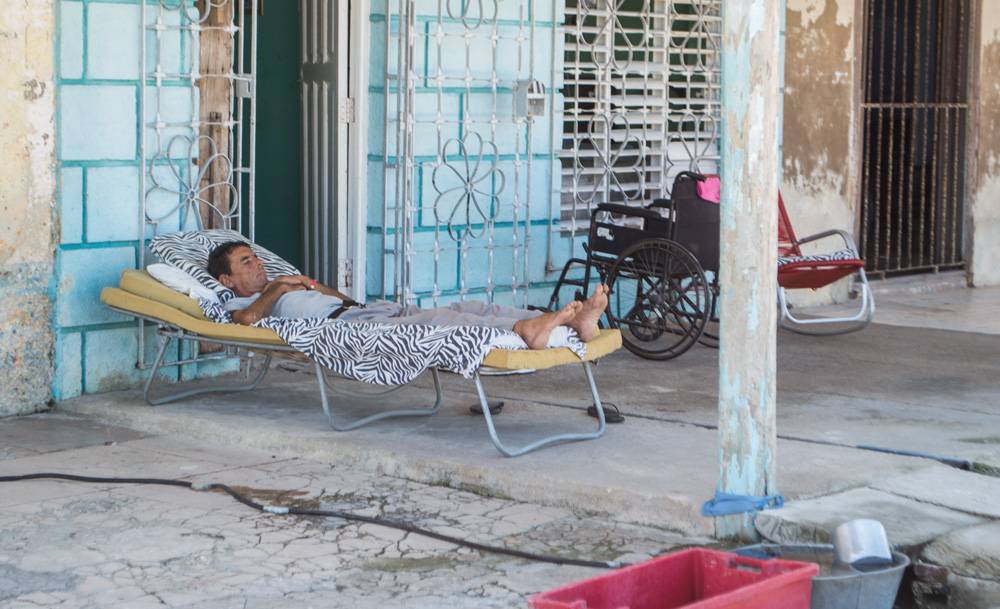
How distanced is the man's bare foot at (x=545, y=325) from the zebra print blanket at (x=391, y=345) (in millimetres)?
41

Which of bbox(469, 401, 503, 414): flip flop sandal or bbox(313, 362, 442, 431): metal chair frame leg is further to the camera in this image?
bbox(469, 401, 503, 414): flip flop sandal

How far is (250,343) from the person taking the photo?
5172 millimetres

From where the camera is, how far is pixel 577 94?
25.3 ft

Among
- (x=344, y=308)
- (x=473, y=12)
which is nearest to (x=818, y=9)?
(x=473, y=12)

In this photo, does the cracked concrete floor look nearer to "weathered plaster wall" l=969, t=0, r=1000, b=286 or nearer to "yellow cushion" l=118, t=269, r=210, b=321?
"yellow cushion" l=118, t=269, r=210, b=321

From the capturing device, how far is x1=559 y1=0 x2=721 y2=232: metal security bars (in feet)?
25.6

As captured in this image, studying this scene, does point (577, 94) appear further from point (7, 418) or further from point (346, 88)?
point (7, 418)

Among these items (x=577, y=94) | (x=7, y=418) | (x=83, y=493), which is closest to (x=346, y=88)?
(x=577, y=94)

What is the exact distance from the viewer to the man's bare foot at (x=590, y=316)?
481 centimetres

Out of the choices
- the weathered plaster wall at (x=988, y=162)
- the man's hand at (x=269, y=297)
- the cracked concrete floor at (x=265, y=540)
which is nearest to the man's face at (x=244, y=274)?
the man's hand at (x=269, y=297)

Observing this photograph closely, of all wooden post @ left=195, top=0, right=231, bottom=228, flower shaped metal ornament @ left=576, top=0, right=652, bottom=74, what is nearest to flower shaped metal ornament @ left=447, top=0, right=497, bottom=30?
flower shaped metal ornament @ left=576, top=0, right=652, bottom=74

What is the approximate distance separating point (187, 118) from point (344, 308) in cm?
134

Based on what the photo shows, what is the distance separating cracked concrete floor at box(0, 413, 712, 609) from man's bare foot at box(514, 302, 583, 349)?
0.64 meters

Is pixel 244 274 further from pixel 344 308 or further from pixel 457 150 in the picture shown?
pixel 457 150
